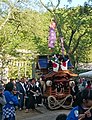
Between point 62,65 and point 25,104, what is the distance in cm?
254

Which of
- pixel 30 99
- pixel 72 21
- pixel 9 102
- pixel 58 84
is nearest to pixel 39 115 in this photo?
pixel 30 99

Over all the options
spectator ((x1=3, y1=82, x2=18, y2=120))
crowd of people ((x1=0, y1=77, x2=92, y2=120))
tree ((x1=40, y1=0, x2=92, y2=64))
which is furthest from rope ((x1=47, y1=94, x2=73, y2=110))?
tree ((x1=40, y1=0, x2=92, y2=64))

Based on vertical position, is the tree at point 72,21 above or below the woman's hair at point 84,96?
above

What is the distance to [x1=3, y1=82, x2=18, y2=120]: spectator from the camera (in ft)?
31.5

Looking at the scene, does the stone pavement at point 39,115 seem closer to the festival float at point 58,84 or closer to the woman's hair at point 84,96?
the festival float at point 58,84

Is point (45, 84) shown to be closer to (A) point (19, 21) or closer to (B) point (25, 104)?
(B) point (25, 104)

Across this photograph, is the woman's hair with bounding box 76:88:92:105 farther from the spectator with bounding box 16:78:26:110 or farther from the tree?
the tree

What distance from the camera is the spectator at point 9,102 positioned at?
960 centimetres

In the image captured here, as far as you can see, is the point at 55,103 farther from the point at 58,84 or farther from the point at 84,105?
the point at 84,105

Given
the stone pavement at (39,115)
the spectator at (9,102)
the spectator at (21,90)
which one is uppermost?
the spectator at (9,102)

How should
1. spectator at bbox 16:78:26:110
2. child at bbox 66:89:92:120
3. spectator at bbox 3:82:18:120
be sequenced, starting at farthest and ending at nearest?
spectator at bbox 16:78:26:110 → spectator at bbox 3:82:18:120 → child at bbox 66:89:92:120

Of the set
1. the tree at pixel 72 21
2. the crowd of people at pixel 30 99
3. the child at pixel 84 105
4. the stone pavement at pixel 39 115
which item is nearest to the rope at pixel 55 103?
the stone pavement at pixel 39 115

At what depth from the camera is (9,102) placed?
32.1 feet

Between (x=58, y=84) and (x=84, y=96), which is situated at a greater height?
(x=84, y=96)
